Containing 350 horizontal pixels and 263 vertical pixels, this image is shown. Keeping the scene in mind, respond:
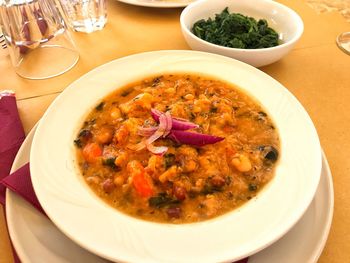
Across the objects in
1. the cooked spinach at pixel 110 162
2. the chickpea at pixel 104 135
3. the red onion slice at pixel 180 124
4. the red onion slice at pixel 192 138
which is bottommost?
the cooked spinach at pixel 110 162

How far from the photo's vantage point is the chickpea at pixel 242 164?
5.57ft

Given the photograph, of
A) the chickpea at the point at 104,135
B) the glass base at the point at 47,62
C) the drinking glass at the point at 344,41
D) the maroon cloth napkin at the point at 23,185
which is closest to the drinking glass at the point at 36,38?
the glass base at the point at 47,62

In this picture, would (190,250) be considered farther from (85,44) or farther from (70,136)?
(85,44)

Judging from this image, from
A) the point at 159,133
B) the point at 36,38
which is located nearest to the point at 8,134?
the point at 159,133

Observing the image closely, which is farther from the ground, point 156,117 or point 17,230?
point 156,117

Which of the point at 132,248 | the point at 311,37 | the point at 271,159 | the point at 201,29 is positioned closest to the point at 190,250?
the point at 132,248

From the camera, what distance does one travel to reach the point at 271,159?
1.73 metres

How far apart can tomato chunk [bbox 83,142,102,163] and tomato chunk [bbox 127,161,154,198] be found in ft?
0.72

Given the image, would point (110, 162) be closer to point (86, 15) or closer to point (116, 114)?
point (116, 114)

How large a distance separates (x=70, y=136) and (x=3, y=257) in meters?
0.61

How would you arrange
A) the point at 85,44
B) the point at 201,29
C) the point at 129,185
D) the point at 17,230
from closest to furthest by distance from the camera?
the point at 17,230, the point at 129,185, the point at 201,29, the point at 85,44

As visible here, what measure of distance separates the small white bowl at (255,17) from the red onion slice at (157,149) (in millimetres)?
976

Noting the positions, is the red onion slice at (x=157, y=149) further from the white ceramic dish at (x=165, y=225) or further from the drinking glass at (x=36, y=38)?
the drinking glass at (x=36, y=38)

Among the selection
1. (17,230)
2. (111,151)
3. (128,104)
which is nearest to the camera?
(17,230)
